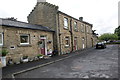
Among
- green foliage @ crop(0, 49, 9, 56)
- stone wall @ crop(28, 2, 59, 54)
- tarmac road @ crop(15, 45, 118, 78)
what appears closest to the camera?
tarmac road @ crop(15, 45, 118, 78)

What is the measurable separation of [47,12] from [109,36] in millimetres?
65979

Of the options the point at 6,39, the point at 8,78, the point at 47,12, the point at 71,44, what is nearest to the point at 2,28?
the point at 6,39

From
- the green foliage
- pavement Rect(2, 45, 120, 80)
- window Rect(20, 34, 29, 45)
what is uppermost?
window Rect(20, 34, 29, 45)

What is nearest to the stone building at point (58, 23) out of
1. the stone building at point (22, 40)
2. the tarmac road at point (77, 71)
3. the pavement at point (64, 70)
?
the stone building at point (22, 40)

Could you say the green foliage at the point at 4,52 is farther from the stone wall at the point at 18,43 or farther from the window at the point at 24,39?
the window at the point at 24,39

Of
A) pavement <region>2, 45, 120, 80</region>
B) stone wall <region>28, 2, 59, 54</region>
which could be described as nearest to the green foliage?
pavement <region>2, 45, 120, 80</region>

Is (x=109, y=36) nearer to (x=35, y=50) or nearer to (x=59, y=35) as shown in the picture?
(x=59, y=35)

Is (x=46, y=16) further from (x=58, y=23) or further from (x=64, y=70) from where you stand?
(x=64, y=70)

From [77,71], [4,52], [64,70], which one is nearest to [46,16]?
[4,52]

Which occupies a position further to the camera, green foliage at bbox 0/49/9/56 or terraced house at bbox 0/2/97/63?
terraced house at bbox 0/2/97/63

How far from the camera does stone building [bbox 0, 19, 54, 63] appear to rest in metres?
10.8

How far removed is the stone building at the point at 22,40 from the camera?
10.8 m

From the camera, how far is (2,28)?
1041 centimetres

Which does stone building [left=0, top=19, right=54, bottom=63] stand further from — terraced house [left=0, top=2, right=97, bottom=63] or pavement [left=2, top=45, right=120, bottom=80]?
pavement [left=2, top=45, right=120, bottom=80]
